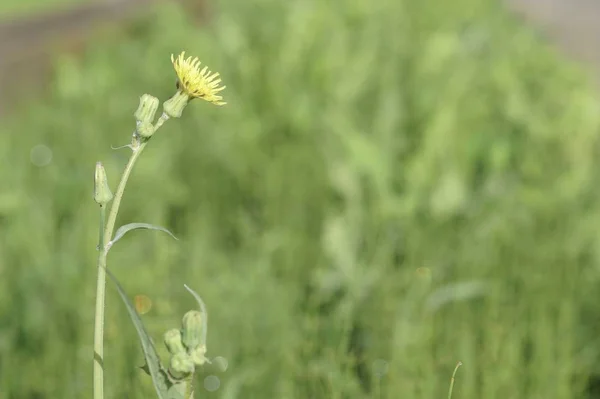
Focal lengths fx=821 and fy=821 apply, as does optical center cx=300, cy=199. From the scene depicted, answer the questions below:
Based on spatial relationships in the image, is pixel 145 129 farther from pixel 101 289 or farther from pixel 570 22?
pixel 570 22

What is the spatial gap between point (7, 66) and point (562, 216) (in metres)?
2.39

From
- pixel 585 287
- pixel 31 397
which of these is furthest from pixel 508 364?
pixel 31 397

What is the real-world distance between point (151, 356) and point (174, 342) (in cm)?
4

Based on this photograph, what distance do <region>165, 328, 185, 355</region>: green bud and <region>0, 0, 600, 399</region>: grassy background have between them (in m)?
0.40

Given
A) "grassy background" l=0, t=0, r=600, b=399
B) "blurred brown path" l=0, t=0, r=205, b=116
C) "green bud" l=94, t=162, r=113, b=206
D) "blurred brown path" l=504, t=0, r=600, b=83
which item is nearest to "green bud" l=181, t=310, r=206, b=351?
"green bud" l=94, t=162, r=113, b=206

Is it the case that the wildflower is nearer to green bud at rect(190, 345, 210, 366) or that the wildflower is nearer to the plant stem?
the plant stem

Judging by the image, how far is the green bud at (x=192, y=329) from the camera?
31.3 inches

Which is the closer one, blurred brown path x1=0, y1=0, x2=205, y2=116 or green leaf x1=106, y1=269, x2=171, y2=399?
green leaf x1=106, y1=269, x2=171, y2=399

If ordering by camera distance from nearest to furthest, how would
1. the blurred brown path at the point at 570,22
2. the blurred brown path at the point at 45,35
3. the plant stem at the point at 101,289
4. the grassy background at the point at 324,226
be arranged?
the plant stem at the point at 101,289
the grassy background at the point at 324,226
the blurred brown path at the point at 45,35
the blurred brown path at the point at 570,22

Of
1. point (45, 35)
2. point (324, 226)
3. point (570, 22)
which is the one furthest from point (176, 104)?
point (570, 22)

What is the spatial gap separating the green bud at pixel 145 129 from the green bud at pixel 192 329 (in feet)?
0.60

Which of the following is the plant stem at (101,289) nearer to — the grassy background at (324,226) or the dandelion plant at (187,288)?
the dandelion plant at (187,288)

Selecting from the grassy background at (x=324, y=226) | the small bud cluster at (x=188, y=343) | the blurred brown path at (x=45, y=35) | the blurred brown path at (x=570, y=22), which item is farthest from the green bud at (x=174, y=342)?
the blurred brown path at (x=570, y=22)

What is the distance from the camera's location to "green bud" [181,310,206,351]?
80 cm
